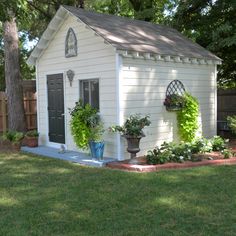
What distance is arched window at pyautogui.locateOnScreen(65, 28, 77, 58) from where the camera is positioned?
34.3 feet

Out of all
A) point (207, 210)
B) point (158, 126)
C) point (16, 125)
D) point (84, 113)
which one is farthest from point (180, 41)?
point (207, 210)

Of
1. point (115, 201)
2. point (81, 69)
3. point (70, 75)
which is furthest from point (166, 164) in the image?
point (70, 75)

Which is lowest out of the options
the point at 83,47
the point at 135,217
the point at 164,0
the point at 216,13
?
the point at 135,217

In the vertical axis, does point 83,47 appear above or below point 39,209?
above

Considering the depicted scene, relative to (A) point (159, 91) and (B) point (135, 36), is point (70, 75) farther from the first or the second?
(A) point (159, 91)

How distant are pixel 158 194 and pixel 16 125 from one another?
26.4ft

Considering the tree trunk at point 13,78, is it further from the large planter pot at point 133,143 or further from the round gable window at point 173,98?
the large planter pot at point 133,143

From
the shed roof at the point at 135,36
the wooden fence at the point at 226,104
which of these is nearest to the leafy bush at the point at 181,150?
the shed roof at the point at 135,36

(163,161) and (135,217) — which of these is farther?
(163,161)

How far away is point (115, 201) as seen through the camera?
6.02 metres

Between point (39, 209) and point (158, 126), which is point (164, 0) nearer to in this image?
point (158, 126)

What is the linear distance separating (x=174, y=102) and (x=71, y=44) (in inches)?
125

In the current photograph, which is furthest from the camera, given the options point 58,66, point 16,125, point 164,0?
point 164,0

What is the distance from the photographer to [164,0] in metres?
18.9
